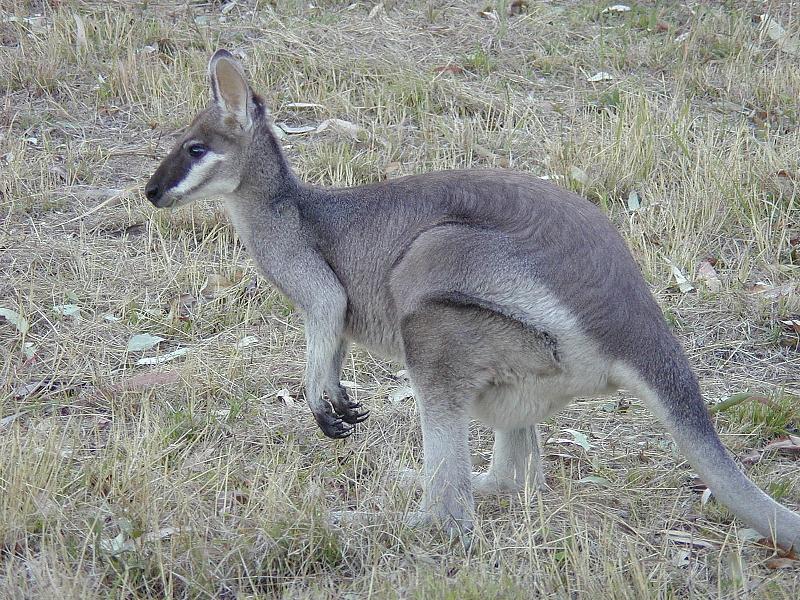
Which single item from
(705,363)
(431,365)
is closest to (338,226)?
(431,365)

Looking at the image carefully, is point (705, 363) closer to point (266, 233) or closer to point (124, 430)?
point (266, 233)

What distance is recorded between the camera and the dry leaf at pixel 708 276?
486 cm

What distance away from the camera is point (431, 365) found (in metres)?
3.24

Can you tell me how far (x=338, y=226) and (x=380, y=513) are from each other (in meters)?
0.98

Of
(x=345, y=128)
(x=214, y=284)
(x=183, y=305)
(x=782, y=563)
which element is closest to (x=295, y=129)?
(x=345, y=128)

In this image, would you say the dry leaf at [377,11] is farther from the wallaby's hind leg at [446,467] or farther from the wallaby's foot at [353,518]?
the wallaby's foot at [353,518]

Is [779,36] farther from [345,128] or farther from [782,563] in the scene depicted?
[782,563]

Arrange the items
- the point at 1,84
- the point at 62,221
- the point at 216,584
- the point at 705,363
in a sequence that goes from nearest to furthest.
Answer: the point at 216,584, the point at 705,363, the point at 62,221, the point at 1,84

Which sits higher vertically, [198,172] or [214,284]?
[198,172]

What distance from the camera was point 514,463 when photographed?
3637 mm

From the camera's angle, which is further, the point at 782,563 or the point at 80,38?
the point at 80,38

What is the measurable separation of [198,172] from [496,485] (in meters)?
1.43

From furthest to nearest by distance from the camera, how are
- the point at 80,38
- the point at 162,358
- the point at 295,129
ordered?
the point at 80,38
the point at 295,129
the point at 162,358

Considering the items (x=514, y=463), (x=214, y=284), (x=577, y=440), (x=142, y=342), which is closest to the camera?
(x=514, y=463)
